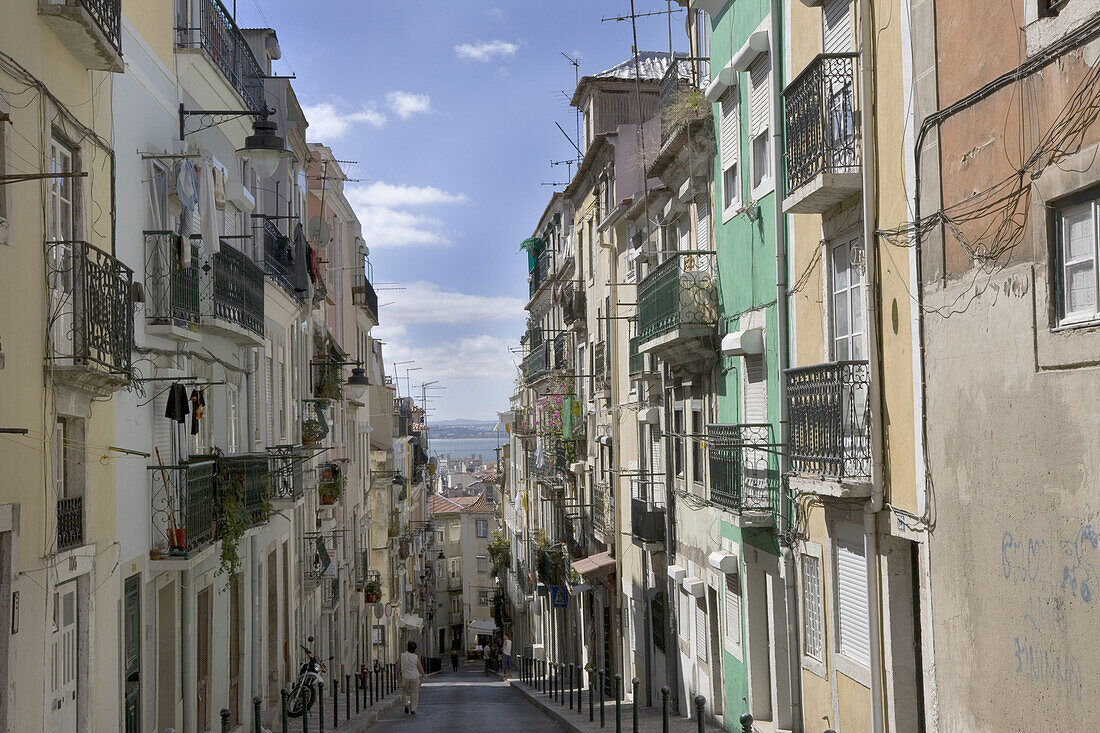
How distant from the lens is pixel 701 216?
19.1 m

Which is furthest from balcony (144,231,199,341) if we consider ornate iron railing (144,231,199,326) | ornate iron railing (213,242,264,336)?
ornate iron railing (213,242,264,336)

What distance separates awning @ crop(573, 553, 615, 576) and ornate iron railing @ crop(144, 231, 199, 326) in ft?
49.8

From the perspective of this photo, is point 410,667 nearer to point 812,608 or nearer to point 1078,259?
point 812,608

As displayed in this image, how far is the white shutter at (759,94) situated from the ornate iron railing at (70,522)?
368 inches

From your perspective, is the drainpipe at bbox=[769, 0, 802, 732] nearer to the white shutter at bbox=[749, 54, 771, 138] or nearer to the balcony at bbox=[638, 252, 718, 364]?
the white shutter at bbox=[749, 54, 771, 138]

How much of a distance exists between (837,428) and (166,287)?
28.0ft

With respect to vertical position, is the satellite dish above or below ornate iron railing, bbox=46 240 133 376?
above

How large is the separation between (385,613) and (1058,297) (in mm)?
43481

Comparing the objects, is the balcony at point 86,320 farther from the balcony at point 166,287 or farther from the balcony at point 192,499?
the balcony at point 192,499

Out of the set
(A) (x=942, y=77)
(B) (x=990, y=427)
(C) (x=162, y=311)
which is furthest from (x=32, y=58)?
(B) (x=990, y=427)

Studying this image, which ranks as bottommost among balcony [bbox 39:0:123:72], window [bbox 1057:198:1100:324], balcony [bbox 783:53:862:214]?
window [bbox 1057:198:1100:324]

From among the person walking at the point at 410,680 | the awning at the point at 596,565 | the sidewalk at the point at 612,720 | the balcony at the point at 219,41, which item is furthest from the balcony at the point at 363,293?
the balcony at the point at 219,41

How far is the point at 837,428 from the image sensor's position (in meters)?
11.5

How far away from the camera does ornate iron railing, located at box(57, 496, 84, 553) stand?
11211 millimetres
